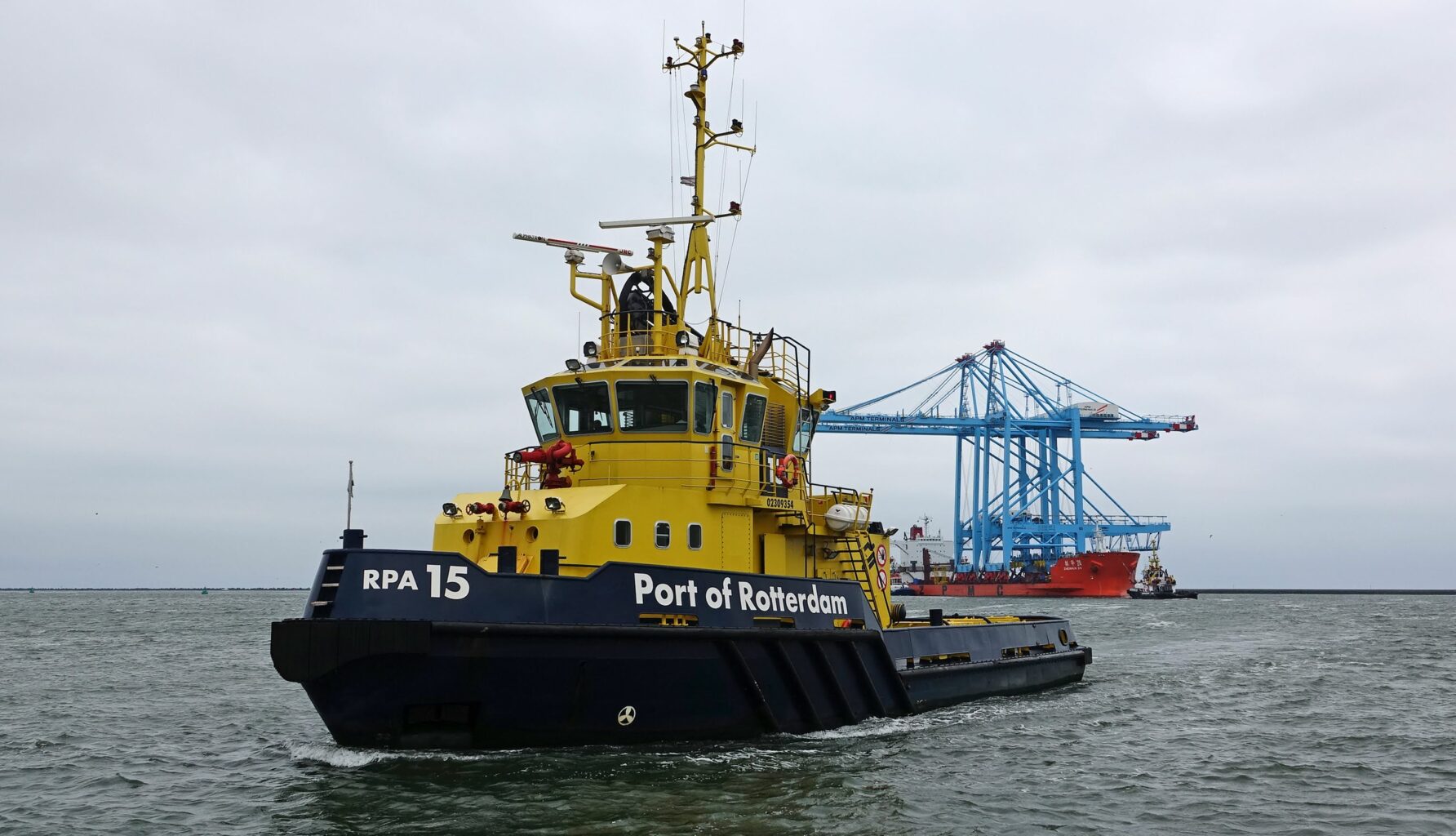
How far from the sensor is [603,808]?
782 centimetres

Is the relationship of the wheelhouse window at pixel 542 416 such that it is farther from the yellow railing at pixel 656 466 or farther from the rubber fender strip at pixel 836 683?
the rubber fender strip at pixel 836 683

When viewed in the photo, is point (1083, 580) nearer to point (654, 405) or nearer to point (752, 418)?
point (752, 418)

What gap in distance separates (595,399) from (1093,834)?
19.3ft

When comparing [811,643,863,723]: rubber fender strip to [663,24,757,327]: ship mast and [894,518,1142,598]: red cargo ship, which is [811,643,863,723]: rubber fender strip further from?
[894,518,1142,598]: red cargo ship

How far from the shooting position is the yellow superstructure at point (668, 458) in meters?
10.2

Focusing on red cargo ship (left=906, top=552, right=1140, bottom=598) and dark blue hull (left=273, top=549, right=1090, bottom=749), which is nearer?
dark blue hull (left=273, top=549, right=1090, bottom=749)

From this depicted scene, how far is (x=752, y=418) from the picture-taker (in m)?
11.6

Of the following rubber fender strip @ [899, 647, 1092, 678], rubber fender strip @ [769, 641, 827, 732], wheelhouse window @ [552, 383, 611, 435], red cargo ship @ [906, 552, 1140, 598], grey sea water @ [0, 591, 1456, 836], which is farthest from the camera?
red cargo ship @ [906, 552, 1140, 598]

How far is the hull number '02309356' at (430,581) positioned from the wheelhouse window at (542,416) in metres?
2.92

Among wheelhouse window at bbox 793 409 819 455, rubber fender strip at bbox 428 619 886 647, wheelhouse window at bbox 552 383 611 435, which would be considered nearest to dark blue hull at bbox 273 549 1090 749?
rubber fender strip at bbox 428 619 886 647

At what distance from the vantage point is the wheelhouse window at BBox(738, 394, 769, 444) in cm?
1148

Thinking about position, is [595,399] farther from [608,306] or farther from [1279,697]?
[1279,697]

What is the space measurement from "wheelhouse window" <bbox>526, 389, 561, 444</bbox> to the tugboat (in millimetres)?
26

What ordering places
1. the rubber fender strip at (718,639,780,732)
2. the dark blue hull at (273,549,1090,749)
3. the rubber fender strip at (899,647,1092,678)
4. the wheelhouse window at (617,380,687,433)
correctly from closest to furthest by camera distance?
the dark blue hull at (273,549,1090,749) < the rubber fender strip at (718,639,780,732) < the wheelhouse window at (617,380,687,433) < the rubber fender strip at (899,647,1092,678)
